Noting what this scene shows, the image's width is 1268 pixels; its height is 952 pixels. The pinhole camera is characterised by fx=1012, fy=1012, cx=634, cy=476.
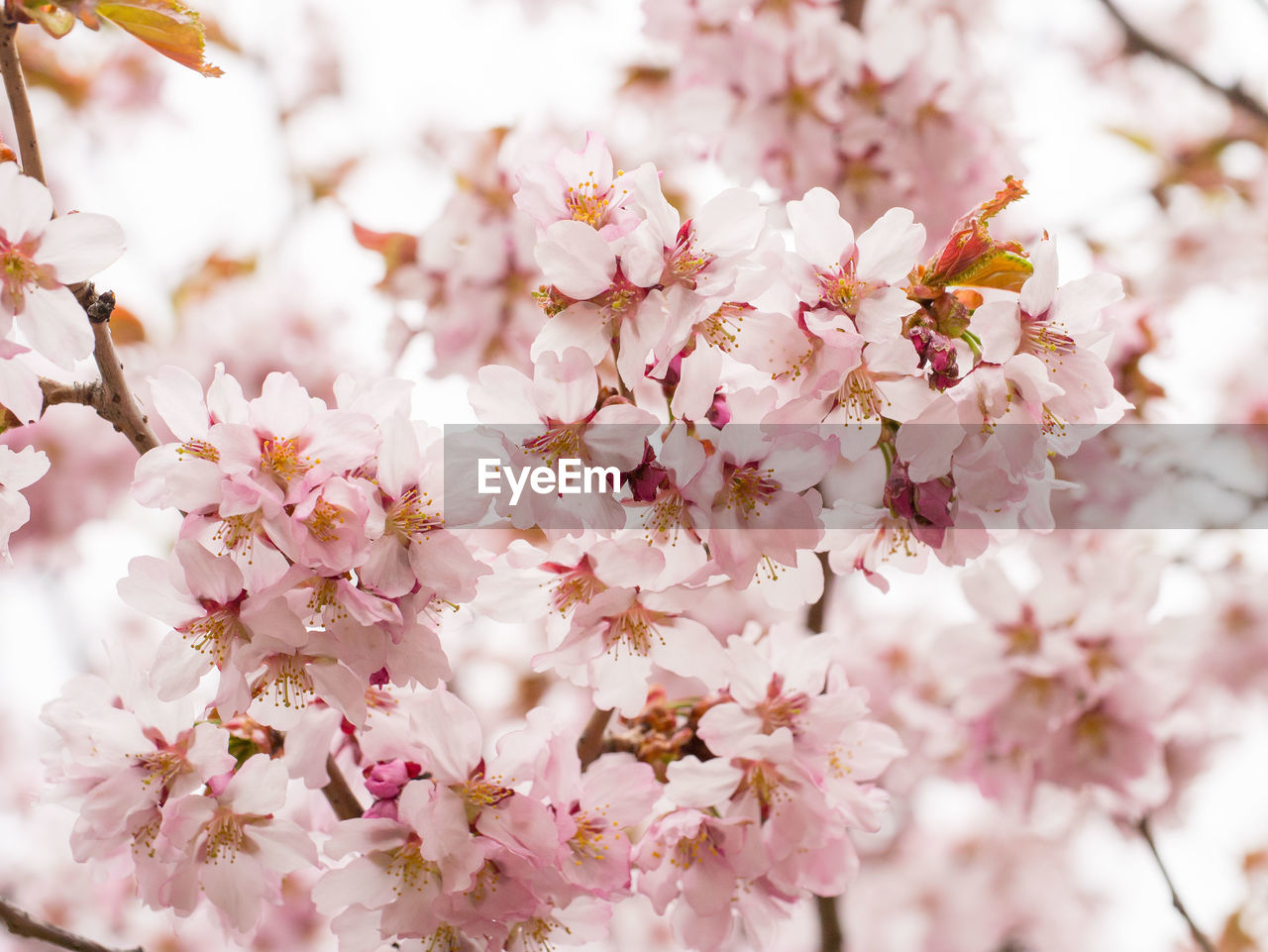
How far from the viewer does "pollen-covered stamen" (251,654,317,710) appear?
86cm

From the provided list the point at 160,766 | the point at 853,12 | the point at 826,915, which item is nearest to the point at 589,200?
the point at 160,766

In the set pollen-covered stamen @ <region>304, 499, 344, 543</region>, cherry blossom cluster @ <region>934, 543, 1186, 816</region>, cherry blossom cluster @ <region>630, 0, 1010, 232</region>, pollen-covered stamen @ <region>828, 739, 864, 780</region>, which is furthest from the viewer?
cherry blossom cluster @ <region>630, 0, 1010, 232</region>

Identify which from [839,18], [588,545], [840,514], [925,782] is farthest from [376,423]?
[925,782]

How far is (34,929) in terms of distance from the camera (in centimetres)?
97

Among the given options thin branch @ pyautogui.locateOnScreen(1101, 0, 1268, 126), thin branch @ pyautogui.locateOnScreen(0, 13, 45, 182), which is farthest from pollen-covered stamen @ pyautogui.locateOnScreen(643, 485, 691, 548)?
thin branch @ pyautogui.locateOnScreen(1101, 0, 1268, 126)

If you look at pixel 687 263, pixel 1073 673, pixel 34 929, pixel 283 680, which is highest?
pixel 687 263

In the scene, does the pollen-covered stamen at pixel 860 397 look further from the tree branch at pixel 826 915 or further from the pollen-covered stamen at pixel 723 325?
the tree branch at pixel 826 915

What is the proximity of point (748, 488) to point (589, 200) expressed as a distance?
0.28 meters

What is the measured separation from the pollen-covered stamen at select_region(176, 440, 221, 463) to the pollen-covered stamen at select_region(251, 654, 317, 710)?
0.58ft

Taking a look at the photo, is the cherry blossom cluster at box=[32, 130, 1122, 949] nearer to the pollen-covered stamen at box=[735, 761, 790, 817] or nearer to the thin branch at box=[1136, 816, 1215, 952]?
the pollen-covered stamen at box=[735, 761, 790, 817]

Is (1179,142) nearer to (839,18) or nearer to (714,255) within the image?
(839,18)

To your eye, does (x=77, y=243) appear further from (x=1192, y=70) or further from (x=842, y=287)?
(x=1192, y=70)

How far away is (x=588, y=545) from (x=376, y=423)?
0.70 feet

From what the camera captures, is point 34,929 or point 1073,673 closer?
point 34,929
